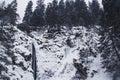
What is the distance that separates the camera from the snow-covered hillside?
35969 millimetres

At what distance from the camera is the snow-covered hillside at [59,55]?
36.0 meters

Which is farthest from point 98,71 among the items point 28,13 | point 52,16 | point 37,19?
point 28,13

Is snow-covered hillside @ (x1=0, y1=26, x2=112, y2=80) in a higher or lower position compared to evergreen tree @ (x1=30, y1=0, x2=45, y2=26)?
lower

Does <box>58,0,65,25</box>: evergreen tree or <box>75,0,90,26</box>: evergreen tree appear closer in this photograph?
<box>58,0,65,25</box>: evergreen tree

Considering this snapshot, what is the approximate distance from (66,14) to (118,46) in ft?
123

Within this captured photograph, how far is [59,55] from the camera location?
157 ft

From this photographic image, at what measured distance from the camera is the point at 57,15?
6316cm

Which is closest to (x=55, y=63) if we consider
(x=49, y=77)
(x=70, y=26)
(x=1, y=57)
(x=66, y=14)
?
(x=49, y=77)

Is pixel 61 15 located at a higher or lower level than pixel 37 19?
higher

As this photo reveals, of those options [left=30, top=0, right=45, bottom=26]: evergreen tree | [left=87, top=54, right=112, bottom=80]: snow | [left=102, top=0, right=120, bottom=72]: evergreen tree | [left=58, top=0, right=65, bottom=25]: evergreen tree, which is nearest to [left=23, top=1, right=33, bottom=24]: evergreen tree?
[left=30, top=0, right=45, bottom=26]: evergreen tree

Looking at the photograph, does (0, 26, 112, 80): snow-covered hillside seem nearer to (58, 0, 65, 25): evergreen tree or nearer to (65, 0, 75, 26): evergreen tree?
(58, 0, 65, 25): evergreen tree

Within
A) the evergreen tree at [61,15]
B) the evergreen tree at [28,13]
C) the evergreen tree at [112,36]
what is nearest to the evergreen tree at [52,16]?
the evergreen tree at [61,15]

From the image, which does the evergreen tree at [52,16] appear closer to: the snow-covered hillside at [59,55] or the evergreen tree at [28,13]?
the snow-covered hillside at [59,55]

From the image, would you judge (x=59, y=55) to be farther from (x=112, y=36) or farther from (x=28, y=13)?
(x=28, y=13)
